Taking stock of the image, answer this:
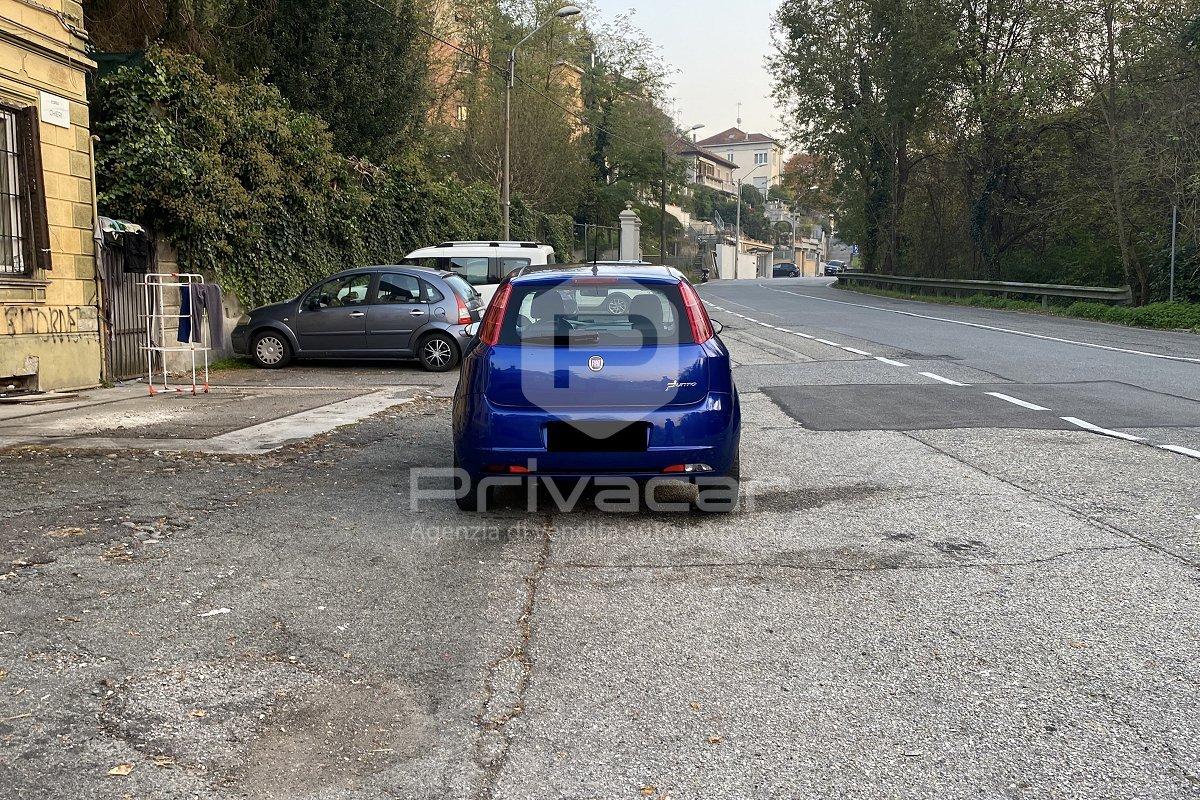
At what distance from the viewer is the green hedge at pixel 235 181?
15062 mm

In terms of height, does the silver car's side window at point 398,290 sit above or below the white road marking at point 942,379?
above

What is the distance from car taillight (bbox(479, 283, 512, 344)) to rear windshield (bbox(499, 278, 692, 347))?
0.04m

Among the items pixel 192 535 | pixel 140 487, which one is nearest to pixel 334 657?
pixel 192 535

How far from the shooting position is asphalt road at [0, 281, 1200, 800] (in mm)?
3303

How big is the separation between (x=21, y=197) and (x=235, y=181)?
468cm

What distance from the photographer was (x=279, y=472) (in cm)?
800

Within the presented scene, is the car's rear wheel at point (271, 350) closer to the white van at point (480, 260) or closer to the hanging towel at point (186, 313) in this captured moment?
the hanging towel at point (186, 313)

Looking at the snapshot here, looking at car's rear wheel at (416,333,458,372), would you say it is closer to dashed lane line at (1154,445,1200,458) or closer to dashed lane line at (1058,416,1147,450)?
dashed lane line at (1058,416,1147,450)

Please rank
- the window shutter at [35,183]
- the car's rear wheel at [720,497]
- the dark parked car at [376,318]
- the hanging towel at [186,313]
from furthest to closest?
the dark parked car at [376,318], the hanging towel at [186,313], the window shutter at [35,183], the car's rear wheel at [720,497]

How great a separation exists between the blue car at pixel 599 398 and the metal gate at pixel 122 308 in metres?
9.27

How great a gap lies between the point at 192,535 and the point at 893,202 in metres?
44.5

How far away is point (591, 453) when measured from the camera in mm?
6188

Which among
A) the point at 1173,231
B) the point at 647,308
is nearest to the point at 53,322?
the point at 647,308

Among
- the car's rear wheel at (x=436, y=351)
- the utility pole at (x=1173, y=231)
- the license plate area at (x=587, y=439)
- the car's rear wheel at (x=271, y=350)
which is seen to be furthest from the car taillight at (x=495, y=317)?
the utility pole at (x=1173, y=231)
